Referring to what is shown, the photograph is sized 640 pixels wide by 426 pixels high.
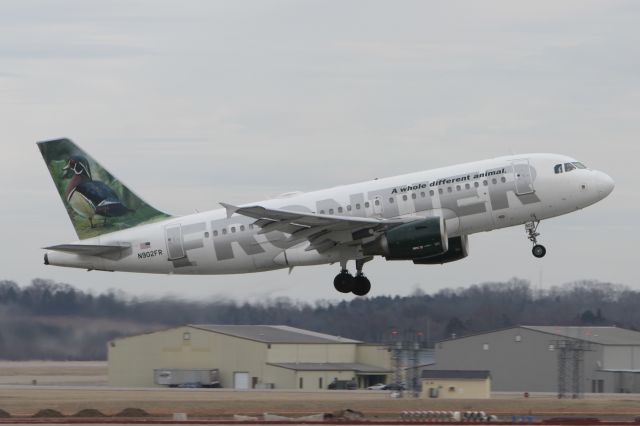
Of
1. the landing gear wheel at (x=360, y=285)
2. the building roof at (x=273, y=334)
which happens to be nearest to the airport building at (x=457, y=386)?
the building roof at (x=273, y=334)

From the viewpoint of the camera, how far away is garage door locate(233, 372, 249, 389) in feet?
299

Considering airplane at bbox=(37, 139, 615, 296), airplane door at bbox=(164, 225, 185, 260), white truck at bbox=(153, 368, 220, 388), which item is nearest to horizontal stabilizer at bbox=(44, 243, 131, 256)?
airplane at bbox=(37, 139, 615, 296)

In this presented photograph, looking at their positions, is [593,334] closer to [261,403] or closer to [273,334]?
[273,334]

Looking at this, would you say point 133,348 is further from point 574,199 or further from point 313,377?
point 574,199

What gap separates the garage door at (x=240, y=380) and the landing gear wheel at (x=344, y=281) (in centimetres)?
3846

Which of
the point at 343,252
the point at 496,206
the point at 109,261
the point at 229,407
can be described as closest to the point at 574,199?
the point at 496,206

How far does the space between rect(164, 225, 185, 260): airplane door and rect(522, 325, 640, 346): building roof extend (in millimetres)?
48792

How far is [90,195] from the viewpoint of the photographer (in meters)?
56.4

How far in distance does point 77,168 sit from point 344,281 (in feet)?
45.3

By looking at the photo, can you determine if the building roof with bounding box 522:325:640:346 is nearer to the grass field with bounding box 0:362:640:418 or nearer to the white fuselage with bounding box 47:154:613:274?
the grass field with bounding box 0:362:640:418

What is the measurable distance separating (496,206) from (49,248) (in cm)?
1984

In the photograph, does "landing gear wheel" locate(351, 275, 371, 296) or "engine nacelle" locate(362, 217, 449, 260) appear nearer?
"engine nacelle" locate(362, 217, 449, 260)

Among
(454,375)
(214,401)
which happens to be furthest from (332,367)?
(214,401)

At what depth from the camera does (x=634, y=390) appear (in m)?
91.0
